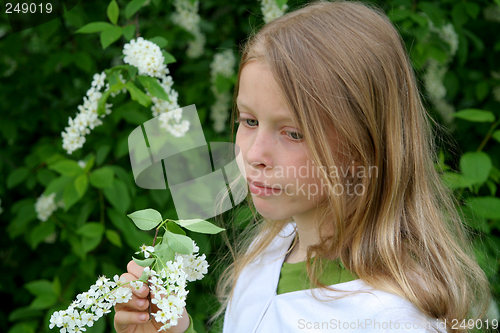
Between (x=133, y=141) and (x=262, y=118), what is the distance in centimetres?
78

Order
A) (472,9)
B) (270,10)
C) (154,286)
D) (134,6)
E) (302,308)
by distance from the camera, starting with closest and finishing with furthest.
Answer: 1. (154,286)
2. (302,308)
3. (134,6)
4. (270,10)
5. (472,9)

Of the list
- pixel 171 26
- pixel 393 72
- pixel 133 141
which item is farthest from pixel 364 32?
pixel 171 26

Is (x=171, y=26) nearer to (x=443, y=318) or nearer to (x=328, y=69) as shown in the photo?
(x=328, y=69)

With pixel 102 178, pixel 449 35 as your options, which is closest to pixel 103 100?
pixel 102 178

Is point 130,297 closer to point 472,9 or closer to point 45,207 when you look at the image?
point 45,207

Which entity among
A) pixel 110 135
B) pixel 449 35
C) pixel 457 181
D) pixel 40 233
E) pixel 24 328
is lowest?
pixel 24 328

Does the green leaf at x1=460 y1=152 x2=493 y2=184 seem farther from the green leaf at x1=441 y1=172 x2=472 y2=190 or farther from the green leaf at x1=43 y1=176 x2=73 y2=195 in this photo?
the green leaf at x1=43 y1=176 x2=73 y2=195

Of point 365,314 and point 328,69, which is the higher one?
point 328,69

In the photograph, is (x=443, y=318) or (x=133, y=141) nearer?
(x=443, y=318)

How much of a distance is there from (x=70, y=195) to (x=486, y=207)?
159 cm

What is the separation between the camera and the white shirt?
0.84 metres

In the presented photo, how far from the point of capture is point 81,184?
1.63 metres

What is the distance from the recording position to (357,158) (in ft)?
3.08

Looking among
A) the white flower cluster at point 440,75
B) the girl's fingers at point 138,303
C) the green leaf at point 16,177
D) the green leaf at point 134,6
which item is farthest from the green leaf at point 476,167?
the green leaf at point 16,177
